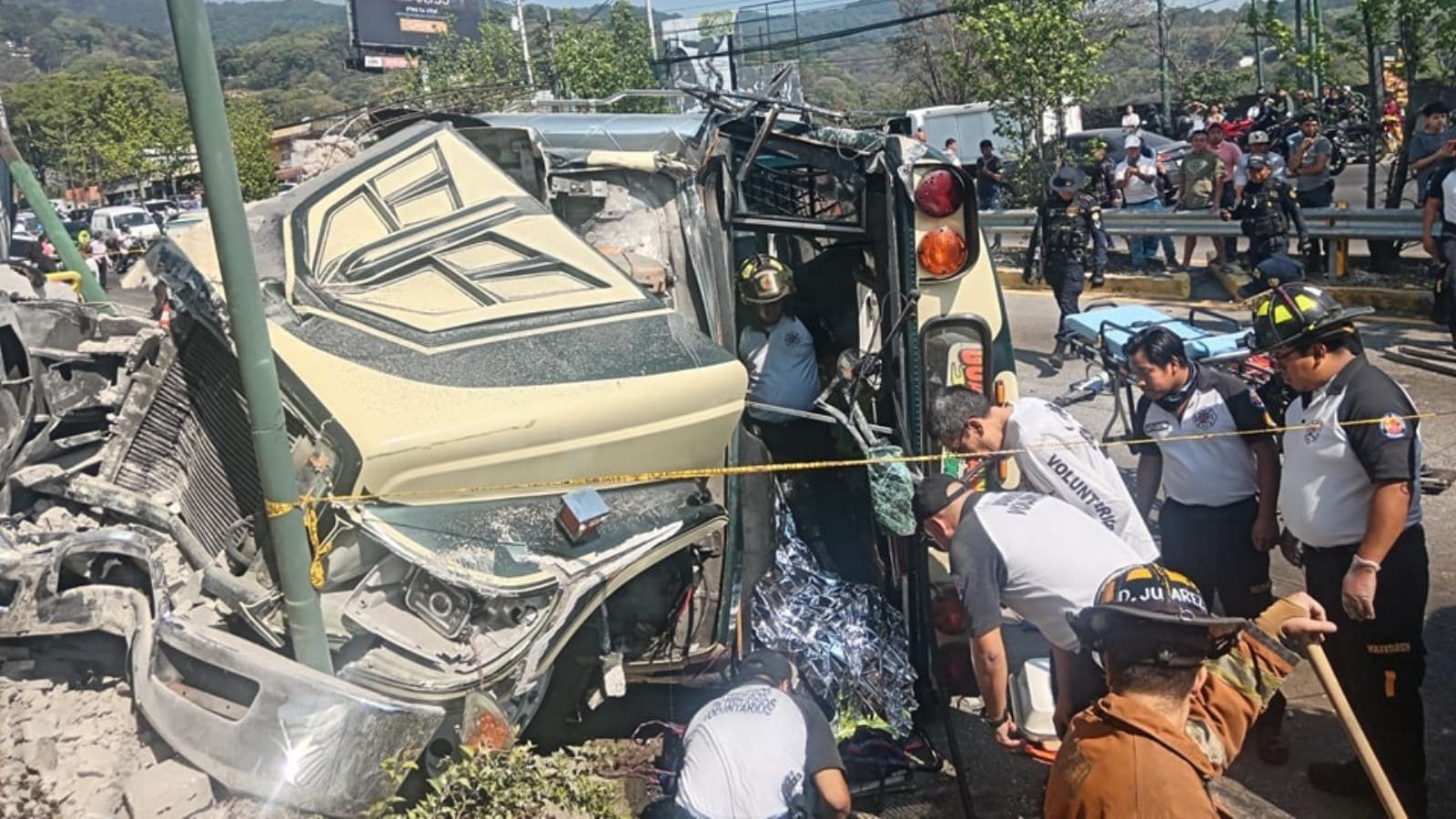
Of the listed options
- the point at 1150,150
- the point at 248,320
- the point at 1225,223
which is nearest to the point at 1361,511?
the point at 248,320

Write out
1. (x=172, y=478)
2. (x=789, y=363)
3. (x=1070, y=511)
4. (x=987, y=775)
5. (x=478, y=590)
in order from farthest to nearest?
(x=789, y=363) < (x=987, y=775) < (x=172, y=478) < (x=1070, y=511) < (x=478, y=590)

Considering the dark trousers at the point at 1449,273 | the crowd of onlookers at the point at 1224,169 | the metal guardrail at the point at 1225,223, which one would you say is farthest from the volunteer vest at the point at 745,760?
the crowd of onlookers at the point at 1224,169

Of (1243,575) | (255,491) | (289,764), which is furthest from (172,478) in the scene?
(1243,575)

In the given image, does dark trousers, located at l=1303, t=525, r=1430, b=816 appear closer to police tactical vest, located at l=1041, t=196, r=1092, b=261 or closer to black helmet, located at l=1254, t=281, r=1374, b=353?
black helmet, located at l=1254, t=281, r=1374, b=353

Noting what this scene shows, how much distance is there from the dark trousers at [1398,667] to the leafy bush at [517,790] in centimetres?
233

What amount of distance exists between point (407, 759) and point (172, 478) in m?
1.40

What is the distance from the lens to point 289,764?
284 centimetres

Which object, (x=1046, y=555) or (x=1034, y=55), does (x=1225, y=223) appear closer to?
(x=1034, y=55)

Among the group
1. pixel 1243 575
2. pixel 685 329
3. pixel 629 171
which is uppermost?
pixel 629 171

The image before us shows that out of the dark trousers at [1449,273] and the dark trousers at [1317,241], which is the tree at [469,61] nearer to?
the dark trousers at [1317,241]

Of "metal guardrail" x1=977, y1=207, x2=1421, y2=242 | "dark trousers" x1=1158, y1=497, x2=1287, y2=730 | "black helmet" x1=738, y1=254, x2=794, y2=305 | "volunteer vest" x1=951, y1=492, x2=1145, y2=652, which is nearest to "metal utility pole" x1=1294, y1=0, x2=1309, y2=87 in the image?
"metal guardrail" x1=977, y1=207, x2=1421, y2=242

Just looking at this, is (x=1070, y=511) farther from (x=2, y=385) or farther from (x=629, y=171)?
(x=2, y=385)

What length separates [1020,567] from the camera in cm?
331

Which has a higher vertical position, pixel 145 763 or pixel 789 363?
pixel 789 363
